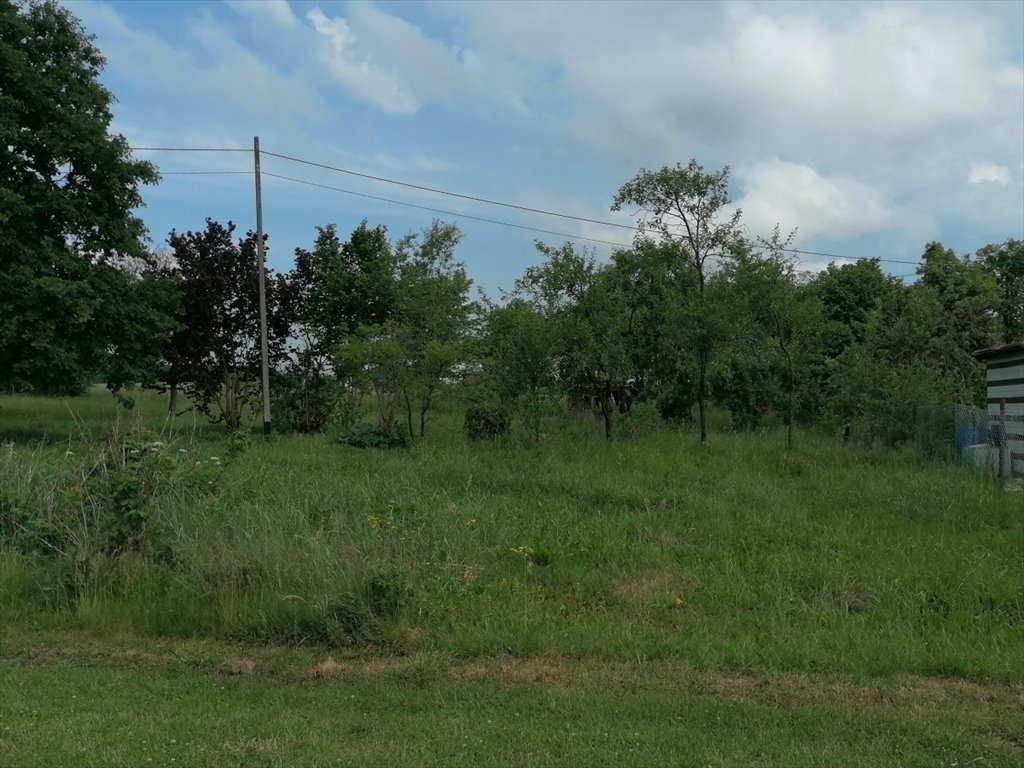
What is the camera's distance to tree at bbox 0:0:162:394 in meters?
16.2

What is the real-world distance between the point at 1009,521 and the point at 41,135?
19.1 m

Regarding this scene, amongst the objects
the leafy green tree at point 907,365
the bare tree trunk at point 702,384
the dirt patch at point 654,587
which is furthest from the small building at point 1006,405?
the dirt patch at point 654,587

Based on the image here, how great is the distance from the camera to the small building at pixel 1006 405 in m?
13.1

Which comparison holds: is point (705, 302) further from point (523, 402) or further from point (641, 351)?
point (523, 402)

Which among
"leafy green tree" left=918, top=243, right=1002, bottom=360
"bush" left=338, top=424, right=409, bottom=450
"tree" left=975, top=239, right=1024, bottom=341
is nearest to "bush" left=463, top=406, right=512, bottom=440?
"bush" left=338, top=424, right=409, bottom=450

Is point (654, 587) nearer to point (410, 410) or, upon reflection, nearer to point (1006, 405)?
point (1006, 405)

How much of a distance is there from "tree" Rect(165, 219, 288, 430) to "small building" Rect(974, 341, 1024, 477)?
55.4 feet

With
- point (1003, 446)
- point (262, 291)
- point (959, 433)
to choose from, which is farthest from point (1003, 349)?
point (262, 291)

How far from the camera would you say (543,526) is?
8.90m

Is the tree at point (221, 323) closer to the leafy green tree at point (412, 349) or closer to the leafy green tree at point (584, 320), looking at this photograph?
the leafy green tree at point (412, 349)

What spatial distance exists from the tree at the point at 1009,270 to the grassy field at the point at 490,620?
25.4 meters

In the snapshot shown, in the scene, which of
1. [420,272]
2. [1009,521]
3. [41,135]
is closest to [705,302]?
[1009,521]

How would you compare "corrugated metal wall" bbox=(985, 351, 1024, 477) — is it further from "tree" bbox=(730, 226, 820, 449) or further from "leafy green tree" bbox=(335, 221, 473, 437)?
"leafy green tree" bbox=(335, 221, 473, 437)

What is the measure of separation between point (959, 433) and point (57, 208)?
19.0 meters
